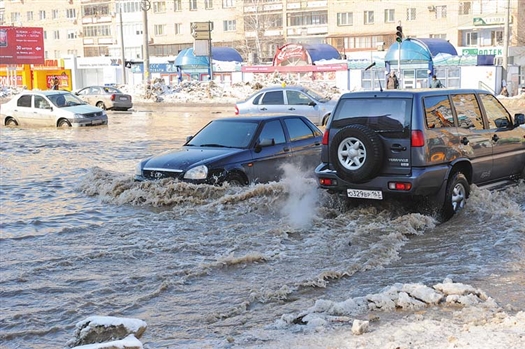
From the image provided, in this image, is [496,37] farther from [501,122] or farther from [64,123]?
[501,122]

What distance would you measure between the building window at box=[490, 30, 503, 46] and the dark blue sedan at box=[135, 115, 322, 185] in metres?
58.9

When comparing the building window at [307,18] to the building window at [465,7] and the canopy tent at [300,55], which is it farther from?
the canopy tent at [300,55]

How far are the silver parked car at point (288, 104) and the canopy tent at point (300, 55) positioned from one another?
93.9ft

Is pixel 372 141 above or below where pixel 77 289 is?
above

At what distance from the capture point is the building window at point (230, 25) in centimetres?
8569

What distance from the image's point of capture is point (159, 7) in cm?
9044

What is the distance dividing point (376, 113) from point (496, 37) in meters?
62.8

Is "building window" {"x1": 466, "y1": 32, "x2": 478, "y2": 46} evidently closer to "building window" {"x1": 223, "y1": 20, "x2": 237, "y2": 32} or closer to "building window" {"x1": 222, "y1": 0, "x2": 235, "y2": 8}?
"building window" {"x1": 223, "y1": 20, "x2": 237, "y2": 32}

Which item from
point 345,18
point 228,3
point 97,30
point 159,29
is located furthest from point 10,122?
point 97,30

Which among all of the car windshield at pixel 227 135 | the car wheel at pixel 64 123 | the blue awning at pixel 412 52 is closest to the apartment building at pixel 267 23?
the blue awning at pixel 412 52

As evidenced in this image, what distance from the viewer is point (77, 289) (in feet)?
23.3

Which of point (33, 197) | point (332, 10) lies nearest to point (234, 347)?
point (33, 197)

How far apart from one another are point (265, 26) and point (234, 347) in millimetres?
79644

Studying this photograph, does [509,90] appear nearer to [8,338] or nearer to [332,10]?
[332,10]
